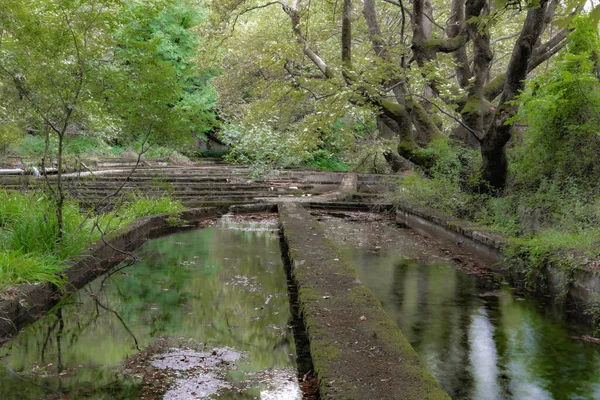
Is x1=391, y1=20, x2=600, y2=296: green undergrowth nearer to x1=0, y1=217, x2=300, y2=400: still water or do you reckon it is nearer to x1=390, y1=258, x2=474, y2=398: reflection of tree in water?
x1=390, y1=258, x2=474, y2=398: reflection of tree in water

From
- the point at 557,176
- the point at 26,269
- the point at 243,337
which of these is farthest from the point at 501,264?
the point at 26,269

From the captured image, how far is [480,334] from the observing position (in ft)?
16.7

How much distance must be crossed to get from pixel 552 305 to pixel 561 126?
3960 mm

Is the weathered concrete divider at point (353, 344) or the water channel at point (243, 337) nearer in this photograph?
the weathered concrete divider at point (353, 344)

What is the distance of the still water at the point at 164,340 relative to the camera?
12.3 ft

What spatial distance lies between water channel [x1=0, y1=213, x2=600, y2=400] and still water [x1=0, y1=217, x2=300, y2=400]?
0.5 inches

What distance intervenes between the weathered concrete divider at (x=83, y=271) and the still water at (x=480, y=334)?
3.52 m

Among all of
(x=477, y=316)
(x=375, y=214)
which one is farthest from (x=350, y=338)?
(x=375, y=214)

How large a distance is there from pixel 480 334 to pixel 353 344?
1819 millimetres

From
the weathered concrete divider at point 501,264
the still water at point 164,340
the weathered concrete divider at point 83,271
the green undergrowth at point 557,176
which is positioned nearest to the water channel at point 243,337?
the still water at point 164,340

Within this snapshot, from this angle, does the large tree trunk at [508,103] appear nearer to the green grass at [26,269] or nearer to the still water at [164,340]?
the still water at [164,340]

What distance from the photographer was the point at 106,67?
6.88 meters

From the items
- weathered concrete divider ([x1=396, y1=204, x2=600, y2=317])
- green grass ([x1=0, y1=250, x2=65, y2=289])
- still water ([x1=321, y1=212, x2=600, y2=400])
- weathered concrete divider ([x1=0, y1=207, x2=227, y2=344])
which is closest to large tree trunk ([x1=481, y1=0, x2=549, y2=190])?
weathered concrete divider ([x1=396, y1=204, x2=600, y2=317])

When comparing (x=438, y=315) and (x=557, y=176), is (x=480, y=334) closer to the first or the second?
(x=438, y=315)
